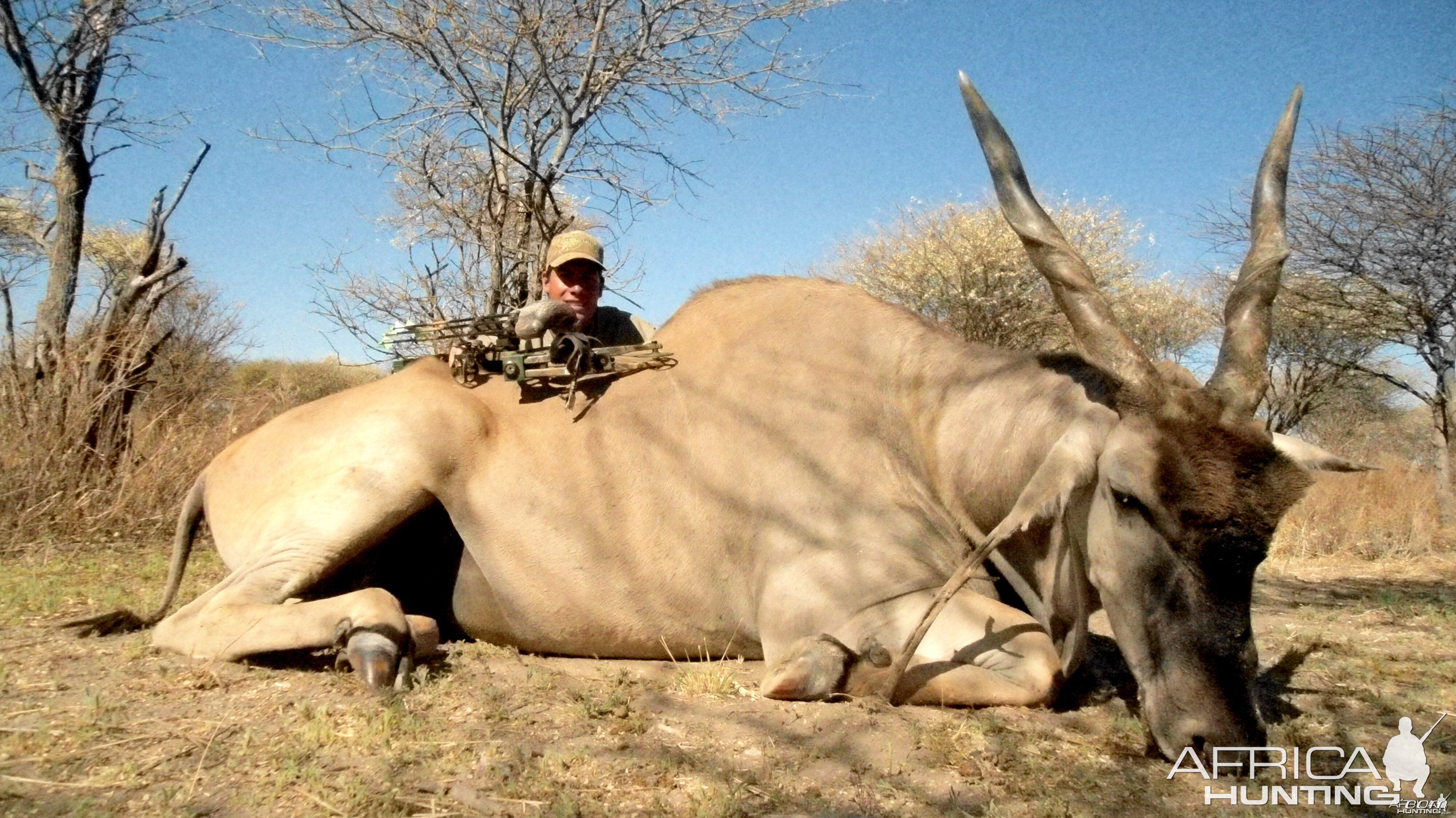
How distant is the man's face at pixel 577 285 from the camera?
5.89 m

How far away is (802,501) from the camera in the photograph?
12.1 ft

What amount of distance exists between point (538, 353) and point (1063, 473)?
2286 mm

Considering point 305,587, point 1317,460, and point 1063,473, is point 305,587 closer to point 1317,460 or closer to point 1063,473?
point 1063,473

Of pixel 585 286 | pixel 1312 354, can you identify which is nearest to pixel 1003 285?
pixel 1312 354

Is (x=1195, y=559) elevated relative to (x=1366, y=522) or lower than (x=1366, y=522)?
elevated

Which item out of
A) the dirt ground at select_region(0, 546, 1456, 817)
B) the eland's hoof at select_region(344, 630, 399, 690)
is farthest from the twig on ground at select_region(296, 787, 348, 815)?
the eland's hoof at select_region(344, 630, 399, 690)

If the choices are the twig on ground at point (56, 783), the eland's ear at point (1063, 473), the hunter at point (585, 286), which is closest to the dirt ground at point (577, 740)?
the twig on ground at point (56, 783)

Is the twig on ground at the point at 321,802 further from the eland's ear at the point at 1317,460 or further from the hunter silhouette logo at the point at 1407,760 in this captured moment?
the eland's ear at the point at 1317,460

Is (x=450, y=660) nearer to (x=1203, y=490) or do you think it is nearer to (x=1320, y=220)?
(x=1203, y=490)

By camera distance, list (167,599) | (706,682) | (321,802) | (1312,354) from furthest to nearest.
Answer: (1312,354) < (167,599) < (706,682) < (321,802)

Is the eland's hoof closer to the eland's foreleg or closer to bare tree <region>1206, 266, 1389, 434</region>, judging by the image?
the eland's foreleg

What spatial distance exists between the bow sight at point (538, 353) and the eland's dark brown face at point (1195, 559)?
6.94 ft

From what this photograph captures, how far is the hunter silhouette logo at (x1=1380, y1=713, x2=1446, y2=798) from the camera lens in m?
2.71

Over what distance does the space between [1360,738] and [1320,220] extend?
30.2ft
